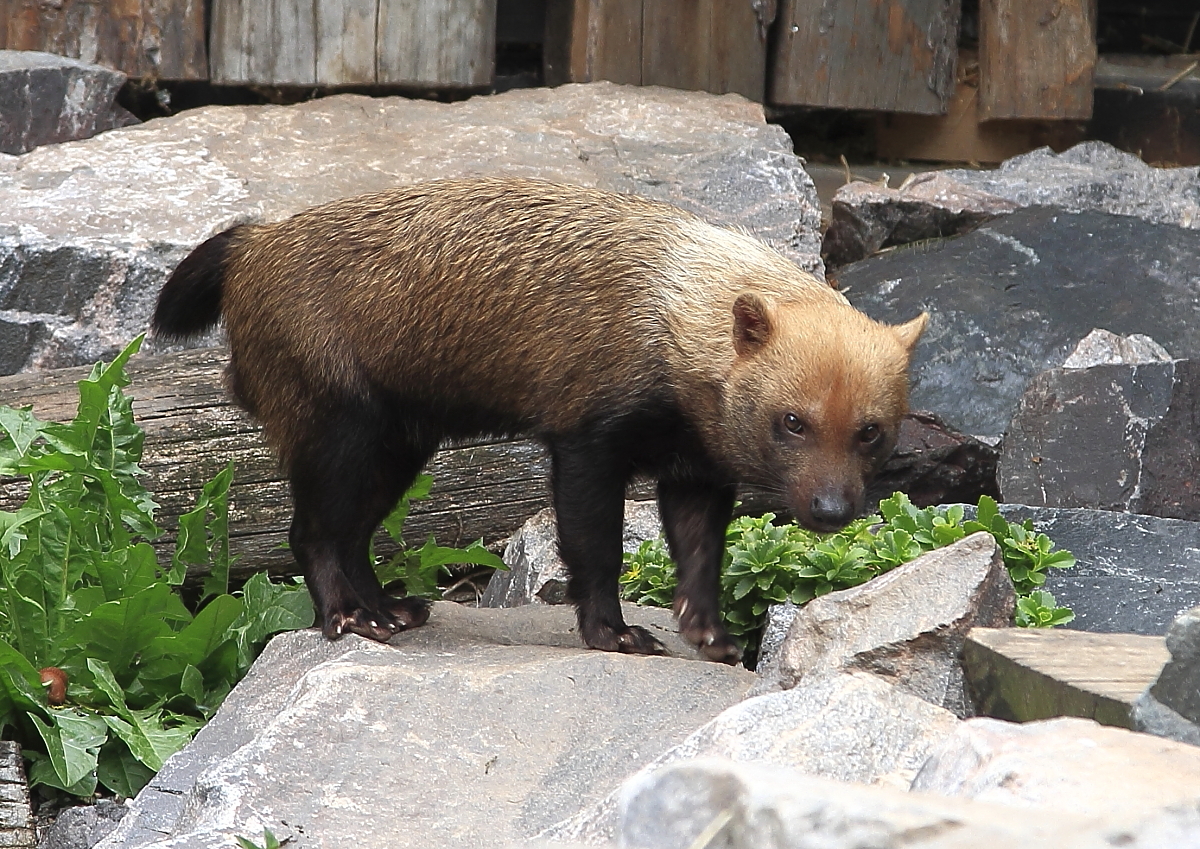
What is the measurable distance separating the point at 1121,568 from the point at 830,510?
119 cm

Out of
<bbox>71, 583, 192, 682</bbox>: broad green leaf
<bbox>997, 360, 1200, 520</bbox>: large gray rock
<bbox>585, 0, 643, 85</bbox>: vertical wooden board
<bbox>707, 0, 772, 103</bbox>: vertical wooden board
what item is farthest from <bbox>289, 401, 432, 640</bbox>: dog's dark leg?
<bbox>707, 0, 772, 103</bbox>: vertical wooden board

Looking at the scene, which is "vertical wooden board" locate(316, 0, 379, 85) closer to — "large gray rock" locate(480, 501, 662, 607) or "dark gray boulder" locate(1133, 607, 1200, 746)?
"large gray rock" locate(480, 501, 662, 607)

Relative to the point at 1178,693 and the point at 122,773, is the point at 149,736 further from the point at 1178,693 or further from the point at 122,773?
the point at 1178,693

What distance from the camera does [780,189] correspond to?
25.8 ft

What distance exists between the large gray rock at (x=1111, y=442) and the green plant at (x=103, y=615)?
291cm

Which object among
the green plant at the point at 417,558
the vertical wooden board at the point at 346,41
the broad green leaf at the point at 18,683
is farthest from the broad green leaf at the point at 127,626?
the vertical wooden board at the point at 346,41

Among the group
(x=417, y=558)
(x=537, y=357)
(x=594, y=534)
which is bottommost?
(x=417, y=558)

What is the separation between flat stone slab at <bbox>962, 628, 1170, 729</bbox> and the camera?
10.5ft

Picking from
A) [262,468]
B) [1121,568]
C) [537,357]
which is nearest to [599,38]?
[262,468]

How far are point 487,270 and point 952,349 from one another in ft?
9.83

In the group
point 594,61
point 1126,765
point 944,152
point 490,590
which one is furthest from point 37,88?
point 1126,765

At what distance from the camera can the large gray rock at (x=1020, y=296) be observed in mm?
7191

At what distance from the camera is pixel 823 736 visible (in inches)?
121

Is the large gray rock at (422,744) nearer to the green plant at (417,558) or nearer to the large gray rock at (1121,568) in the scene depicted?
the green plant at (417,558)
